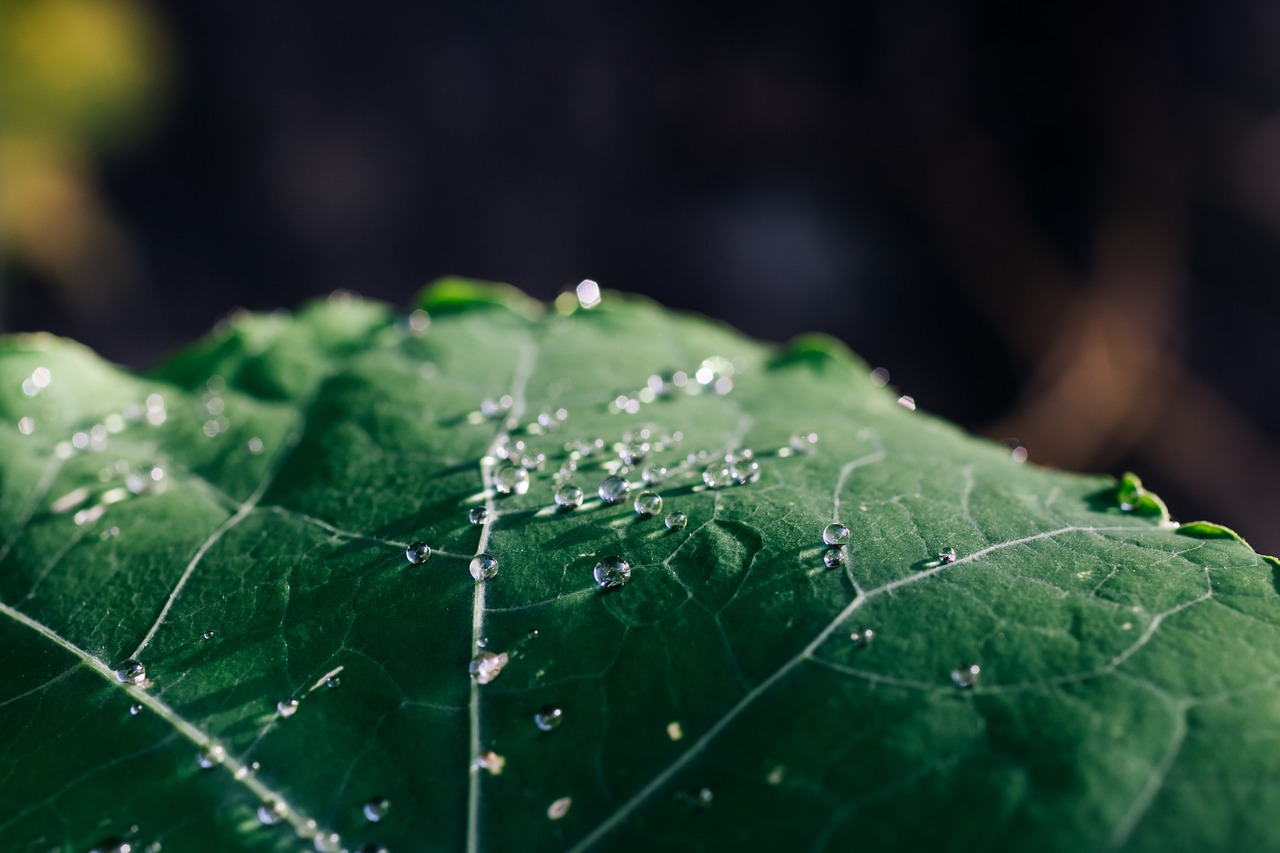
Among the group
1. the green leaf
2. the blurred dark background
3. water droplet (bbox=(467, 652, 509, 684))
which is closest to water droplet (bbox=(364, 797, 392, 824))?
the green leaf

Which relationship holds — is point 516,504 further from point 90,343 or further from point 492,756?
point 90,343

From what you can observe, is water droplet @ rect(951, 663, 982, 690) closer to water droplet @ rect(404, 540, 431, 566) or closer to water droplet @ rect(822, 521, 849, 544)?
water droplet @ rect(822, 521, 849, 544)

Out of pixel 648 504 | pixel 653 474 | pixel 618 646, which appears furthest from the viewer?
pixel 653 474

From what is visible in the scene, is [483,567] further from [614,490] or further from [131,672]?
[131,672]

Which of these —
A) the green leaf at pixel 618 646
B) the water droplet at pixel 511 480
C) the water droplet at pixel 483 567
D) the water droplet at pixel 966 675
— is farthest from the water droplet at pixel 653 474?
the water droplet at pixel 966 675

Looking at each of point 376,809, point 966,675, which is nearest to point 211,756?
point 376,809

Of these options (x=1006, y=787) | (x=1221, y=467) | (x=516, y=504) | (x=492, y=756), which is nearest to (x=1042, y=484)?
(x=1006, y=787)
